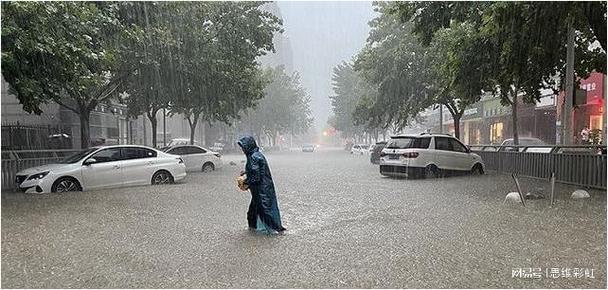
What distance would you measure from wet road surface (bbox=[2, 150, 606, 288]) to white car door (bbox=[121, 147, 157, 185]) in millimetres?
1837

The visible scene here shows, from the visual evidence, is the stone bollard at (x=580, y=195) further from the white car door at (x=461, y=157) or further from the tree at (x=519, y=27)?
the white car door at (x=461, y=157)

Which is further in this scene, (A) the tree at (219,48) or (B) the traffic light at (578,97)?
(A) the tree at (219,48)

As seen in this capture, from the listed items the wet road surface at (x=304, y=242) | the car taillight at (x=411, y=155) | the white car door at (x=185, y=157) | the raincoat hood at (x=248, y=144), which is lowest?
the wet road surface at (x=304, y=242)

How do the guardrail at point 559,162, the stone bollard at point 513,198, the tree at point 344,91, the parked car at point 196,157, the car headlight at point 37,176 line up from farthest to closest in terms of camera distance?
the tree at point 344,91
the parked car at point 196,157
the car headlight at point 37,176
the guardrail at point 559,162
the stone bollard at point 513,198

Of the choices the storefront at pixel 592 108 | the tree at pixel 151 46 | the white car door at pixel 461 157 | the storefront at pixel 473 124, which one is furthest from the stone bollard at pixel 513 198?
the storefront at pixel 473 124

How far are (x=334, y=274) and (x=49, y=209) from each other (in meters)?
7.06

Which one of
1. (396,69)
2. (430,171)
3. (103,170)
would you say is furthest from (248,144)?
(396,69)

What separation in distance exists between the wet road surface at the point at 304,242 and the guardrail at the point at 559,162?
81 cm

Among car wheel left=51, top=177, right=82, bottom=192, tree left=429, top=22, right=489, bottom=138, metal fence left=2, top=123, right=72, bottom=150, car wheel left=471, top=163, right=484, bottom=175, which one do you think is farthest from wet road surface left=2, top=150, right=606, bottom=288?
metal fence left=2, top=123, right=72, bottom=150

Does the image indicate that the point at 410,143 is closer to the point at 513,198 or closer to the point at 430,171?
the point at 430,171

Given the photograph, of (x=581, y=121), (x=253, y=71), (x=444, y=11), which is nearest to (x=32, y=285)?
(x=444, y=11)

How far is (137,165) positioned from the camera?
14.3 m

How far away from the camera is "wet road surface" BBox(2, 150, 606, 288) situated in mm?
5285

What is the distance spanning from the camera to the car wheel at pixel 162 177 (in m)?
14.8
